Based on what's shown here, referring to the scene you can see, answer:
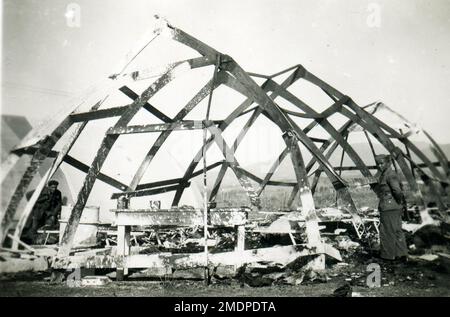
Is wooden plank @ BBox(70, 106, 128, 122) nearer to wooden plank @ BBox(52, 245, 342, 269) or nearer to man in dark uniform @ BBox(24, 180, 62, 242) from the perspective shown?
wooden plank @ BBox(52, 245, 342, 269)

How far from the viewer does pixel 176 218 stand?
5.44 meters

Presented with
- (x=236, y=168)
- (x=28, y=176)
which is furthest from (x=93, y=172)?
(x=236, y=168)

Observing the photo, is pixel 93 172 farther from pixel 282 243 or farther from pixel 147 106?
pixel 282 243

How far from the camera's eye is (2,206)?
4.86 m

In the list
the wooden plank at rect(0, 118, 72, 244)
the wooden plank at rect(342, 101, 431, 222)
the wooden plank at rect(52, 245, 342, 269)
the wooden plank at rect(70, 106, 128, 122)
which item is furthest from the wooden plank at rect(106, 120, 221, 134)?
the wooden plank at rect(342, 101, 431, 222)

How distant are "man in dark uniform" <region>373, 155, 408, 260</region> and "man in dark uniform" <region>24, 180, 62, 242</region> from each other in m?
7.41

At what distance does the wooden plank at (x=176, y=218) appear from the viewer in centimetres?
534

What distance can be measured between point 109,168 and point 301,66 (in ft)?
22.4

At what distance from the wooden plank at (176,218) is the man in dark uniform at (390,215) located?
3270 mm

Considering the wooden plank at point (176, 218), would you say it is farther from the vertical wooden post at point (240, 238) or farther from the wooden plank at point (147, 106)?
the wooden plank at point (147, 106)

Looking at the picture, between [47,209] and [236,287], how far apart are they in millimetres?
5410

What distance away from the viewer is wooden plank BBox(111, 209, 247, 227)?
5.34 metres
